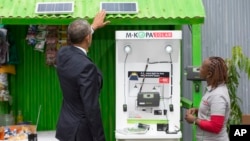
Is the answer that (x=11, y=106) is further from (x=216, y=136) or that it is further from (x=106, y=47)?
(x=216, y=136)

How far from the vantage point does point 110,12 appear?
407 centimetres

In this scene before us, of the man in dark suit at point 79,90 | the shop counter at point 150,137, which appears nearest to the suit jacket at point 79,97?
the man in dark suit at point 79,90

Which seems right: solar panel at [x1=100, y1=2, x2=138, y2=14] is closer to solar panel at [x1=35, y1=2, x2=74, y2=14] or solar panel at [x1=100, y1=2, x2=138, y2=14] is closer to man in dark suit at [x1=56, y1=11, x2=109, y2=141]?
solar panel at [x1=35, y1=2, x2=74, y2=14]

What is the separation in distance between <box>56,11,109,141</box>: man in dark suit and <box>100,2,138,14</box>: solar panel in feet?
3.11

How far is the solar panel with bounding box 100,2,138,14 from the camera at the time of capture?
4.09 meters

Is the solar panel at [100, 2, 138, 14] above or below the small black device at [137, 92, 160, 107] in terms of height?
above

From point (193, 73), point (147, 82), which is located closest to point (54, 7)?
point (147, 82)

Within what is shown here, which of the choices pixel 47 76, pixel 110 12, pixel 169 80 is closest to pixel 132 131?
pixel 169 80

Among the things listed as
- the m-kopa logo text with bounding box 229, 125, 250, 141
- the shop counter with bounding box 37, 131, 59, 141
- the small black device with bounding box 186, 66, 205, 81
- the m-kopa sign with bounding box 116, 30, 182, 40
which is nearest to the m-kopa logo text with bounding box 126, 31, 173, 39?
the m-kopa sign with bounding box 116, 30, 182, 40

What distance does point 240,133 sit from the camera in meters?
4.00

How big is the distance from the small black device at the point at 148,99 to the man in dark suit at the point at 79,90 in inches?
33.8

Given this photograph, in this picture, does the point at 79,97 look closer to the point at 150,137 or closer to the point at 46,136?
the point at 150,137

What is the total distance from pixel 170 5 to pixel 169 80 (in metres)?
0.86

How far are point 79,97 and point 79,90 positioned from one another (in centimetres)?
7
